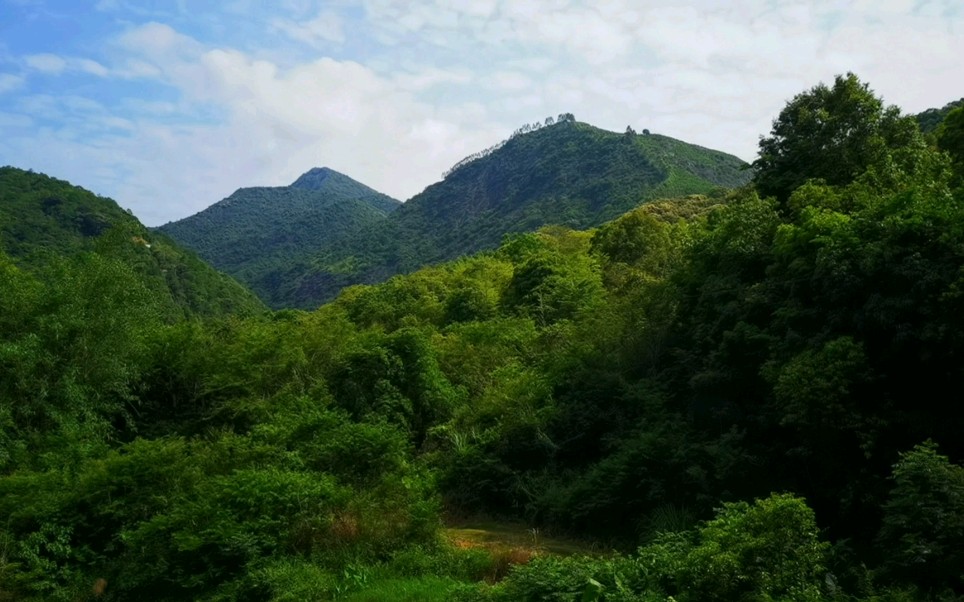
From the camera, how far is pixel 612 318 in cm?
2166

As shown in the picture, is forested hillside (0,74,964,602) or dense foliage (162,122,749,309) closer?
forested hillside (0,74,964,602)

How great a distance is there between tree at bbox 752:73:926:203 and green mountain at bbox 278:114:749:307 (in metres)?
62.4

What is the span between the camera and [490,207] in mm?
124500

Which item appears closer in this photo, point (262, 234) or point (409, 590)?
point (409, 590)

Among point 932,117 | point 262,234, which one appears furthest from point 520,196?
point 262,234

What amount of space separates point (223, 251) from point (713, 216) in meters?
157

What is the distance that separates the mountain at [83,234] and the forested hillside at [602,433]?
35.9 meters

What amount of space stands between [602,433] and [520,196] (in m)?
102

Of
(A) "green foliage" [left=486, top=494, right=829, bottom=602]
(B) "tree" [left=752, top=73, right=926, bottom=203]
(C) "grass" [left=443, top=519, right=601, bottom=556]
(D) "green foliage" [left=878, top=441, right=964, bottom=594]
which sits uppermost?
(B) "tree" [left=752, top=73, right=926, bottom=203]

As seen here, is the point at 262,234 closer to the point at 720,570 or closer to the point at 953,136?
the point at 953,136

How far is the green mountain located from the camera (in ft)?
307

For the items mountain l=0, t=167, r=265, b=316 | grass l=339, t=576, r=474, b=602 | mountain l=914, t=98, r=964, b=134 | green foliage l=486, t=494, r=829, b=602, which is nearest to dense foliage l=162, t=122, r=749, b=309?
mountain l=0, t=167, r=265, b=316

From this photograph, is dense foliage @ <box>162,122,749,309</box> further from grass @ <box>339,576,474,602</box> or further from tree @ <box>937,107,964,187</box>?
grass @ <box>339,576,474,602</box>

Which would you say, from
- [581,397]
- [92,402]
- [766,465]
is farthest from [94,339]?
[766,465]
